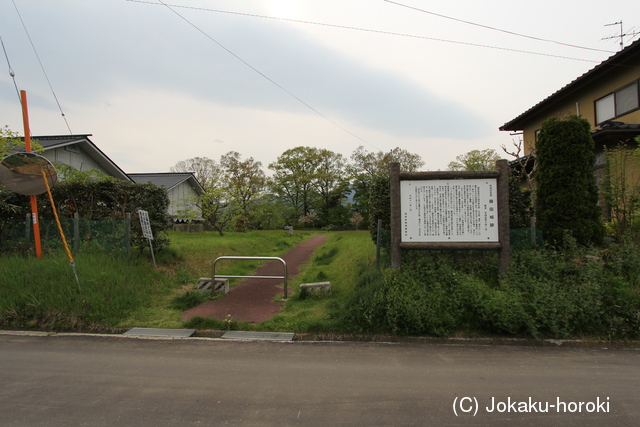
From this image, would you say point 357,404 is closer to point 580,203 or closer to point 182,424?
point 182,424

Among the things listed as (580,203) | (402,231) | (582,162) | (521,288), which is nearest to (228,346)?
(402,231)

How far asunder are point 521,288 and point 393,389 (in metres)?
3.06

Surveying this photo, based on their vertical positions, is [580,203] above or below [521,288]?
above

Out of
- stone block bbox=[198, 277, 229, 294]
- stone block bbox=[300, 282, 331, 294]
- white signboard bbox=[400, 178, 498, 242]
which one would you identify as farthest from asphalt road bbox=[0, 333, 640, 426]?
stone block bbox=[198, 277, 229, 294]

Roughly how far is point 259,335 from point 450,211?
3.75 metres

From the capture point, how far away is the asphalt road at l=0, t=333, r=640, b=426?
112 inches

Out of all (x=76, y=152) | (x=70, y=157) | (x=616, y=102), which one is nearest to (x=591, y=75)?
(x=616, y=102)

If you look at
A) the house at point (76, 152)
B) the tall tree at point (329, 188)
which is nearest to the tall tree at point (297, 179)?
the tall tree at point (329, 188)

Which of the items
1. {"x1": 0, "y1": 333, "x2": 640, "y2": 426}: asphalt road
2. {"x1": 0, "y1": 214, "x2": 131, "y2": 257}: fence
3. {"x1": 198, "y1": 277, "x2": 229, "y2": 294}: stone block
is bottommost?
Answer: {"x1": 0, "y1": 333, "x2": 640, "y2": 426}: asphalt road

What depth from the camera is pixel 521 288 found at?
509cm

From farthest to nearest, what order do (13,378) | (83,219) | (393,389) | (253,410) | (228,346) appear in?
(83,219), (228,346), (13,378), (393,389), (253,410)

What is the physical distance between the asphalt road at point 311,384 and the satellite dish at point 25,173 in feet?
11.2

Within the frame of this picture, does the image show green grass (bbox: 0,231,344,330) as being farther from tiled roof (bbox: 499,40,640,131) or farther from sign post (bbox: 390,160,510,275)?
tiled roof (bbox: 499,40,640,131)

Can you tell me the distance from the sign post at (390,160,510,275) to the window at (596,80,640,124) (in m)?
8.67
